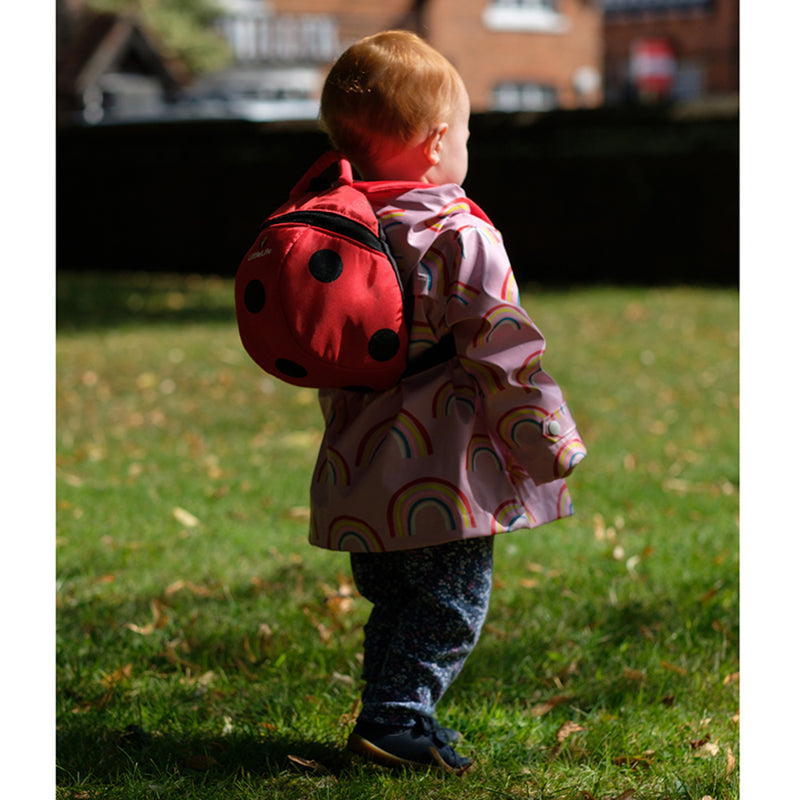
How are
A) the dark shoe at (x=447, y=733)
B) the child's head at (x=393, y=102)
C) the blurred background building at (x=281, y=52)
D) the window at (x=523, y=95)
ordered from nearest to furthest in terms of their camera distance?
the child's head at (x=393, y=102)
the dark shoe at (x=447, y=733)
the blurred background building at (x=281, y=52)
the window at (x=523, y=95)

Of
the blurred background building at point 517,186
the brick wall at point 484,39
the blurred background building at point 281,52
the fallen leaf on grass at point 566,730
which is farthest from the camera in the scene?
the brick wall at point 484,39

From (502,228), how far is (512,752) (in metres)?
11.3

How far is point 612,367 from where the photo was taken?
8430 millimetres

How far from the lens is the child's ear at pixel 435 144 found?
2.37 m

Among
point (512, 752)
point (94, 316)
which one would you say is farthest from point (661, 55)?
point (512, 752)

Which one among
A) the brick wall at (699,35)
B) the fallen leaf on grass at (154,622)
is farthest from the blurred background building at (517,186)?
the brick wall at (699,35)

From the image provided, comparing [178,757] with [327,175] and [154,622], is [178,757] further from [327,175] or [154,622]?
[327,175]

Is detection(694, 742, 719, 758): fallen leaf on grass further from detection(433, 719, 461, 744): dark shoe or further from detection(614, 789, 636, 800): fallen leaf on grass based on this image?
detection(433, 719, 461, 744): dark shoe

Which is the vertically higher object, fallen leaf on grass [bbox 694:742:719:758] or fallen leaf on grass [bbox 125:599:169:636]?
fallen leaf on grass [bbox 694:742:719:758]

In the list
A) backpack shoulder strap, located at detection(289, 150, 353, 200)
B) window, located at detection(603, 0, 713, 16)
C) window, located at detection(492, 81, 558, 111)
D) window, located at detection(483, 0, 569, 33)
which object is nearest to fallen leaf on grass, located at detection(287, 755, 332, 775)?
backpack shoulder strap, located at detection(289, 150, 353, 200)

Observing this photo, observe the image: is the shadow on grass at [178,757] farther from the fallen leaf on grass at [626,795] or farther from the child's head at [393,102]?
the child's head at [393,102]

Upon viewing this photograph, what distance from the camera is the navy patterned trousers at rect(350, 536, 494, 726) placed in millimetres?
2441

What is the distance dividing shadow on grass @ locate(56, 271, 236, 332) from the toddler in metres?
8.16

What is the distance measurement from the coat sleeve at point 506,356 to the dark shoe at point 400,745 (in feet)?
2.07
